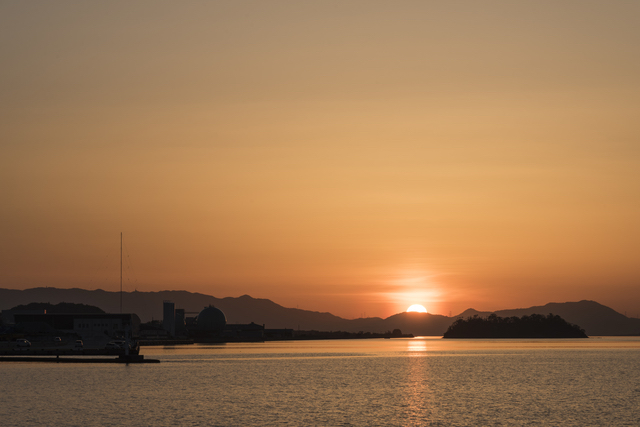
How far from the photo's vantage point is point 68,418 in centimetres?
6366

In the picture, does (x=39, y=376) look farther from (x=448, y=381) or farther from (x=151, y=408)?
(x=448, y=381)

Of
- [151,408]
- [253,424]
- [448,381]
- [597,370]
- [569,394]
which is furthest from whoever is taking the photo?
[597,370]

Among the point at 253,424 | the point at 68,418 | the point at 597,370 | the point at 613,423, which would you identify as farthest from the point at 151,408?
the point at 597,370

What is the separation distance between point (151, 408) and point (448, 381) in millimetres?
51616

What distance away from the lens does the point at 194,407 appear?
2840 inches

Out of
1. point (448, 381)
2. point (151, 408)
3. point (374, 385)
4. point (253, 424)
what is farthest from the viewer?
point (448, 381)

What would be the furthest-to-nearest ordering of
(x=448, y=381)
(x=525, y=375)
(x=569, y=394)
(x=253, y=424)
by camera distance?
(x=525, y=375)
(x=448, y=381)
(x=569, y=394)
(x=253, y=424)

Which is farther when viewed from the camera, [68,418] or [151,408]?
[151,408]

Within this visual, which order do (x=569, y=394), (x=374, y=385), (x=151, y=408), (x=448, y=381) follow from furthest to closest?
(x=448, y=381) → (x=374, y=385) → (x=569, y=394) → (x=151, y=408)

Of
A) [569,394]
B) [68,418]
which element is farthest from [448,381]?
[68,418]

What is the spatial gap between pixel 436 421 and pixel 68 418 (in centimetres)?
3312

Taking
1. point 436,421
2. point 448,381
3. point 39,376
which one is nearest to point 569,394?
point 448,381

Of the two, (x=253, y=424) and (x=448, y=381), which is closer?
(x=253, y=424)

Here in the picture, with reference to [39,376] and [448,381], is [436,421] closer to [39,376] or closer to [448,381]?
[448,381]
